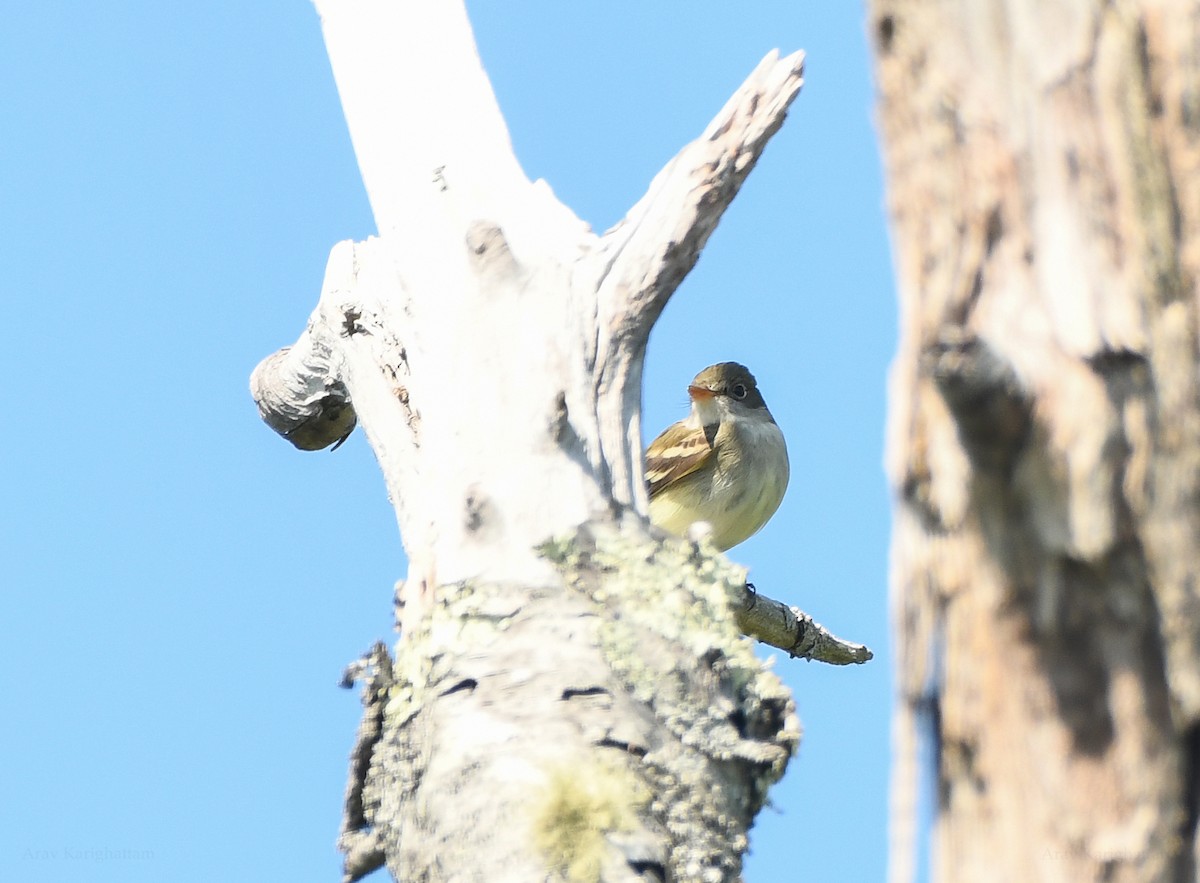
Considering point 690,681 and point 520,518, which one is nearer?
point 690,681

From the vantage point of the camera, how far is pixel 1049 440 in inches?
71.1

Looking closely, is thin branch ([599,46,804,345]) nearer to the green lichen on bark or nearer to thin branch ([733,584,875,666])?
the green lichen on bark

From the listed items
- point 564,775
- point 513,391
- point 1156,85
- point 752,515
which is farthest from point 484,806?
point 752,515

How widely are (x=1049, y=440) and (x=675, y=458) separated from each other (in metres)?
7.95

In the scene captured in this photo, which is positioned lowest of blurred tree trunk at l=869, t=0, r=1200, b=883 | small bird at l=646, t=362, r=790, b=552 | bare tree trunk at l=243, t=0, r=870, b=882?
blurred tree trunk at l=869, t=0, r=1200, b=883

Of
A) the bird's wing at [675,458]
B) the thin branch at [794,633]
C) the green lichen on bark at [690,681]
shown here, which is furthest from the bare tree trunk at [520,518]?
the bird's wing at [675,458]

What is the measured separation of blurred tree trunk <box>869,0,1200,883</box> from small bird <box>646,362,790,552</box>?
743 cm

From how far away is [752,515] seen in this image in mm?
9625

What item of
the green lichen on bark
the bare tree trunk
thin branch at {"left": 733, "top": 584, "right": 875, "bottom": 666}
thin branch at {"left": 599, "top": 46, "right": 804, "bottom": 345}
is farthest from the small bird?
the green lichen on bark

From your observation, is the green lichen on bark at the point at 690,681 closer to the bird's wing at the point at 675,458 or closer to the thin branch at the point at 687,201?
the thin branch at the point at 687,201

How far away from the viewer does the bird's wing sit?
9.61 metres

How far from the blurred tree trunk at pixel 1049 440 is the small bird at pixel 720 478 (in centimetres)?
743

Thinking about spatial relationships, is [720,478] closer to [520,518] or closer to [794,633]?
[794,633]

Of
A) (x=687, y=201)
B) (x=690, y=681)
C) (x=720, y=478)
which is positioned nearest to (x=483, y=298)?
(x=687, y=201)
